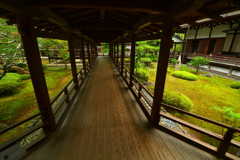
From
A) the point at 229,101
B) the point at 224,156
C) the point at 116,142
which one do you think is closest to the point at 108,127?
the point at 116,142

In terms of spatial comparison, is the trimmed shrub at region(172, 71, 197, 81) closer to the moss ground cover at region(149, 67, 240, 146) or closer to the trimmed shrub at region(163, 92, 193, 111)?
the moss ground cover at region(149, 67, 240, 146)

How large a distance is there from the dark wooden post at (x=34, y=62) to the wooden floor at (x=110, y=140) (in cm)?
67

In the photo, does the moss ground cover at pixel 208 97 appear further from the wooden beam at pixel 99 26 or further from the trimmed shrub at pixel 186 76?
the wooden beam at pixel 99 26

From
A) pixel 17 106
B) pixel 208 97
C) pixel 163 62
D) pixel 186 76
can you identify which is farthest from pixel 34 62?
pixel 186 76

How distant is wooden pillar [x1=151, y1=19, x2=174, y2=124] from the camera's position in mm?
2779

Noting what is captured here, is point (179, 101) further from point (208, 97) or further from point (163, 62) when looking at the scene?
point (163, 62)

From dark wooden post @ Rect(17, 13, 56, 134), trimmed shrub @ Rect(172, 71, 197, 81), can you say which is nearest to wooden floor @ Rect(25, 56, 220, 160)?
dark wooden post @ Rect(17, 13, 56, 134)

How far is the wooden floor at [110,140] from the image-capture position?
2.68 metres

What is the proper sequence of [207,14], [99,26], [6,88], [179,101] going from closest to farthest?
1. [207,14]
2. [99,26]
3. [179,101]
4. [6,88]

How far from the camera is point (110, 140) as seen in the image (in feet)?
10.2

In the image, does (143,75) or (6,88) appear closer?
(6,88)

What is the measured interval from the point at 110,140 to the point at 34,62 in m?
2.98

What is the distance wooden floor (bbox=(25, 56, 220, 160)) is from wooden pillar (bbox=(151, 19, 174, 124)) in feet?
2.22

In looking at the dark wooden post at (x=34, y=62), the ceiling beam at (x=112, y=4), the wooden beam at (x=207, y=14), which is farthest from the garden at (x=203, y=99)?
the dark wooden post at (x=34, y=62)
